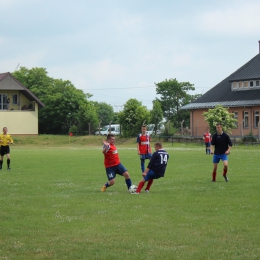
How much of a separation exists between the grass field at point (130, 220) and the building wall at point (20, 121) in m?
65.5

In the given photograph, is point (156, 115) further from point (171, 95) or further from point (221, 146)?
point (221, 146)

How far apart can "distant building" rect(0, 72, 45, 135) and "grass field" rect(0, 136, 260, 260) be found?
65624mm

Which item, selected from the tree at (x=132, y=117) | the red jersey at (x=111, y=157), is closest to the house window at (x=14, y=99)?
the tree at (x=132, y=117)

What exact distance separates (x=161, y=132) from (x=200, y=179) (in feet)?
171

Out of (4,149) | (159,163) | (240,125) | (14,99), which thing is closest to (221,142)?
(159,163)

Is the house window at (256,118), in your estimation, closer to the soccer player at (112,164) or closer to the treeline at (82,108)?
the treeline at (82,108)

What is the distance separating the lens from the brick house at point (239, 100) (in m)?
69.2

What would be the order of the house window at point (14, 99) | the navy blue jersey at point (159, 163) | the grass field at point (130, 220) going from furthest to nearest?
the house window at point (14, 99), the navy blue jersey at point (159, 163), the grass field at point (130, 220)

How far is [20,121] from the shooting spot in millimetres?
86000

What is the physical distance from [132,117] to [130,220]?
63775 mm

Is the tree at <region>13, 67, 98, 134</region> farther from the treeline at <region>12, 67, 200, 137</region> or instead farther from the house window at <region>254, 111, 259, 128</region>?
the house window at <region>254, 111, 259, 128</region>

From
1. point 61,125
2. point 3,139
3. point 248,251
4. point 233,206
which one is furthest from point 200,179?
point 61,125

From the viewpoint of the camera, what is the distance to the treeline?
250ft

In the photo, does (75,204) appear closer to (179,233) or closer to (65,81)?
(179,233)
